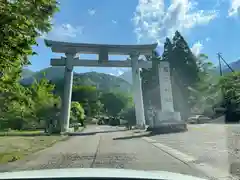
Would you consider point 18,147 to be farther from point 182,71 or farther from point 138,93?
point 182,71

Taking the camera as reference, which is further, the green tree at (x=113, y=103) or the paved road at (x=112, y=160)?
the green tree at (x=113, y=103)

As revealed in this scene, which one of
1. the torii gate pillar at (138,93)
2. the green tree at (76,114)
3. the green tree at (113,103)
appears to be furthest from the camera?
the green tree at (113,103)

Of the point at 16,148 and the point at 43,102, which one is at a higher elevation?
the point at 43,102

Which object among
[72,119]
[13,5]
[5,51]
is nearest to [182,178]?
[13,5]

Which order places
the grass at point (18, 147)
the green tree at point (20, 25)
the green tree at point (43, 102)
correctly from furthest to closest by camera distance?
the green tree at point (43, 102) → the grass at point (18, 147) → the green tree at point (20, 25)

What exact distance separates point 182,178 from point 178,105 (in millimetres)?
77137

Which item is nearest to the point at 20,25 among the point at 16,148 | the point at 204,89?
the point at 16,148

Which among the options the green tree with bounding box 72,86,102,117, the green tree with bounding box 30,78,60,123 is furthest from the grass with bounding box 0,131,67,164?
the green tree with bounding box 72,86,102,117

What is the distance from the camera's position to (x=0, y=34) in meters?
10.0

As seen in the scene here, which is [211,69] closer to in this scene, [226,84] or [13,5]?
[226,84]

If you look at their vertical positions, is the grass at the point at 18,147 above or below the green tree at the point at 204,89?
below

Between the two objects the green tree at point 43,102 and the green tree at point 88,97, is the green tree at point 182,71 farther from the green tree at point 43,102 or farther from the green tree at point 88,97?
the green tree at point 88,97

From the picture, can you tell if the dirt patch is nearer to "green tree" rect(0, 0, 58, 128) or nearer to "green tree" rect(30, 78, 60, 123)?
"green tree" rect(0, 0, 58, 128)

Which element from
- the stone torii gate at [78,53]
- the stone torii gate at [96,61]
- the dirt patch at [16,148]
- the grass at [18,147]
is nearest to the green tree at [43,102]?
the stone torii gate at [78,53]
